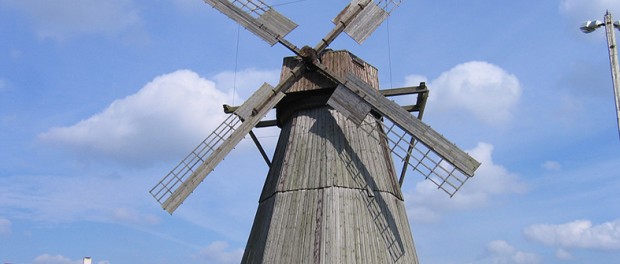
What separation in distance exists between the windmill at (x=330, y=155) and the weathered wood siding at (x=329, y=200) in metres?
0.02

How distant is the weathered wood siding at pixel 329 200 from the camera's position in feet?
39.3

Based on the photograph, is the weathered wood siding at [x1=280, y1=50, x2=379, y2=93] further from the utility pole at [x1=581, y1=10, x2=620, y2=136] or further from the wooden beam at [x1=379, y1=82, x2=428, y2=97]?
the utility pole at [x1=581, y1=10, x2=620, y2=136]

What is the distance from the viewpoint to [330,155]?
12930mm

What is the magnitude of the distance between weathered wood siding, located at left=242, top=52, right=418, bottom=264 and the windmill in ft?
0.07

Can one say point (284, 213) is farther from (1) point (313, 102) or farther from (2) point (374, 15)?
(2) point (374, 15)

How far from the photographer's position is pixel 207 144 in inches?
540

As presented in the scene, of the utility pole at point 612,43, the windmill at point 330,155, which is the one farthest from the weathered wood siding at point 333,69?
the utility pole at point 612,43

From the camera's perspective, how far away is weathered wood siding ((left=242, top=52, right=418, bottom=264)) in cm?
1197

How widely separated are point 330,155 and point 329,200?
39.9 inches

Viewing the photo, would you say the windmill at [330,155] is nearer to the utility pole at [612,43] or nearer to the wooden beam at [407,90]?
the wooden beam at [407,90]

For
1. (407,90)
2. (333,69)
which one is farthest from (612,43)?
(333,69)

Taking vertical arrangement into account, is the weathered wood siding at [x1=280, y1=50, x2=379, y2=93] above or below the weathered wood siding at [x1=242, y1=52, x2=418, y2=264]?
above

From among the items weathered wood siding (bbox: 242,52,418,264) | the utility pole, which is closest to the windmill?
weathered wood siding (bbox: 242,52,418,264)

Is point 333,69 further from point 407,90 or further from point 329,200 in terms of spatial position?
point 329,200
